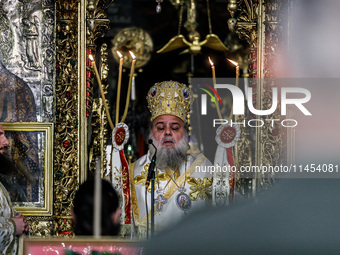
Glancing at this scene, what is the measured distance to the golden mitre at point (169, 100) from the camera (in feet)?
18.3

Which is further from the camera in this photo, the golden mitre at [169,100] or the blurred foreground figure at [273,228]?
the golden mitre at [169,100]

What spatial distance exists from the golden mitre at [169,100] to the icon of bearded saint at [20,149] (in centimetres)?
113

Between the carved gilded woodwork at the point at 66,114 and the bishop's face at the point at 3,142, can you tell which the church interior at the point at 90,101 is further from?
the bishop's face at the point at 3,142

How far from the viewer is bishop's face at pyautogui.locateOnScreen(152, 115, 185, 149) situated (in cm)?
555

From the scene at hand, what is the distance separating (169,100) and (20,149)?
1.44 meters

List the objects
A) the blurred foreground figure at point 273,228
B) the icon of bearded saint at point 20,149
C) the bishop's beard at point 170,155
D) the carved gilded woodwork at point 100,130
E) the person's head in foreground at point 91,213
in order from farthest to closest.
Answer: the bishop's beard at point 170,155, the carved gilded woodwork at point 100,130, the icon of bearded saint at point 20,149, the person's head in foreground at point 91,213, the blurred foreground figure at point 273,228

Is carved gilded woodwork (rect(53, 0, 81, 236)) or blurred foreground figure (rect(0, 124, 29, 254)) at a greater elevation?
carved gilded woodwork (rect(53, 0, 81, 236))

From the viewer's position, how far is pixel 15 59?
17.3ft

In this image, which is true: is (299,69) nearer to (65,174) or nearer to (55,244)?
(65,174)

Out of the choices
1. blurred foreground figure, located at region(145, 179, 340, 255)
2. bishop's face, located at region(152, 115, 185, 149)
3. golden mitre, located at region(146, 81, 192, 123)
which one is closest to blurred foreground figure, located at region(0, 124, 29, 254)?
bishop's face, located at region(152, 115, 185, 149)

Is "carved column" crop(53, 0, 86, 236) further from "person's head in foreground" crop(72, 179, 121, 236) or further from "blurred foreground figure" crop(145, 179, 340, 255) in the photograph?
"blurred foreground figure" crop(145, 179, 340, 255)

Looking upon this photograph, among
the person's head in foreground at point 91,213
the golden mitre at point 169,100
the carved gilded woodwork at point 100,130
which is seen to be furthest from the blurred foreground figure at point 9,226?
the golden mitre at point 169,100

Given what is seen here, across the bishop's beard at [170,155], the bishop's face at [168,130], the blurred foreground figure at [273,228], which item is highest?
the bishop's face at [168,130]

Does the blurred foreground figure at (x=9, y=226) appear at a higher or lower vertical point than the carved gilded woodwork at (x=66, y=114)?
lower
